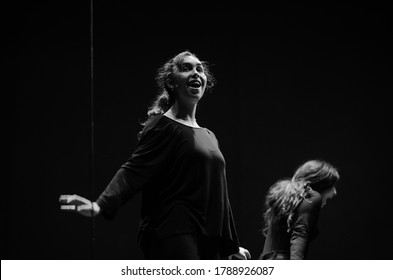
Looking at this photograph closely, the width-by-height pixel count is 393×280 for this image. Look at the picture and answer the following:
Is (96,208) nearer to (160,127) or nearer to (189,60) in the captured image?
(160,127)

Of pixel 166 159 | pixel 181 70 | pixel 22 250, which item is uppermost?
pixel 181 70

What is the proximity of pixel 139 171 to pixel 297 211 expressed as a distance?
118cm

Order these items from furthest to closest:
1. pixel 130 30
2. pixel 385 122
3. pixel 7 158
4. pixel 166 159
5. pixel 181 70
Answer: pixel 385 122 < pixel 130 30 < pixel 7 158 < pixel 181 70 < pixel 166 159

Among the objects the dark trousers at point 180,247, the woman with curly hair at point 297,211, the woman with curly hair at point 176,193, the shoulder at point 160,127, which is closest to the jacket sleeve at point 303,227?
the woman with curly hair at point 297,211

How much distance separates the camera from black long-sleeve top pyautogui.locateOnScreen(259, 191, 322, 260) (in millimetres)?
3220

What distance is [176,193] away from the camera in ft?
7.93

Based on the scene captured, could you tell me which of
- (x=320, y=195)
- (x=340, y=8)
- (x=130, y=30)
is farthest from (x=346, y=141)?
(x=130, y=30)

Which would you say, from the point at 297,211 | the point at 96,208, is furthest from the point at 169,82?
the point at 297,211

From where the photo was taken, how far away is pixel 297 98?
475cm

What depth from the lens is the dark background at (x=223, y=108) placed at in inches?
165

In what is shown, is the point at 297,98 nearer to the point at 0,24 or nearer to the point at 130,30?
the point at 130,30

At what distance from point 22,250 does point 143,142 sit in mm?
Result: 1913

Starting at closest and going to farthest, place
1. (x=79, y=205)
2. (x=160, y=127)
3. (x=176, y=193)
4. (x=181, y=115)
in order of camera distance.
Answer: (x=79, y=205) < (x=176, y=193) < (x=160, y=127) < (x=181, y=115)

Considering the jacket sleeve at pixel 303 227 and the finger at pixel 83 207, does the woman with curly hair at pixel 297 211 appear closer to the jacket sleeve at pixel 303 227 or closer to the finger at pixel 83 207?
the jacket sleeve at pixel 303 227
